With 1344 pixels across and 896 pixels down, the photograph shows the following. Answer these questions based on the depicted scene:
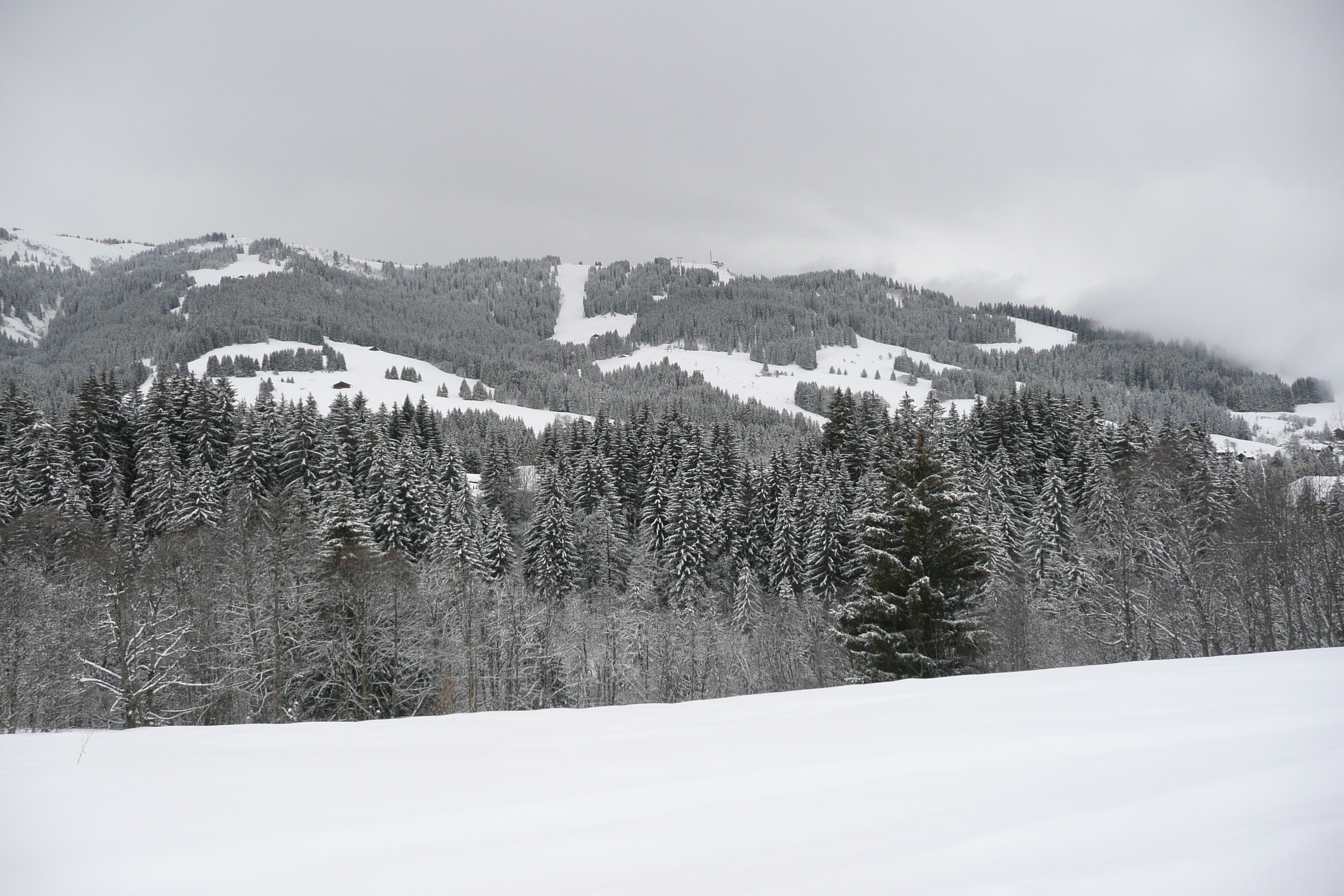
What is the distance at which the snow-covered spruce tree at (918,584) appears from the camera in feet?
65.3

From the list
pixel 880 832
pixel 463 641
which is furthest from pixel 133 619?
pixel 880 832

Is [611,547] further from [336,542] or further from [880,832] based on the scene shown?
[880,832]

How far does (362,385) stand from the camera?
15525 cm

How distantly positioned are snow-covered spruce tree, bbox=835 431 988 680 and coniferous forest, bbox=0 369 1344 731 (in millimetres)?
93

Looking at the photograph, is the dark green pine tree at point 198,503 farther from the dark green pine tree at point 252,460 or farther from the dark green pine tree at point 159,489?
the dark green pine tree at point 252,460

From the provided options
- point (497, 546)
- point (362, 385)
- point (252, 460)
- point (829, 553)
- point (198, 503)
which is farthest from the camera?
point (362, 385)

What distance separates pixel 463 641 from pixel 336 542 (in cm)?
927

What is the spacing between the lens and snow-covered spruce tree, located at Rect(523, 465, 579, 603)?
2197 inches

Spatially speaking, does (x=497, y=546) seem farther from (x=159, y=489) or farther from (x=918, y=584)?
(x=918, y=584)

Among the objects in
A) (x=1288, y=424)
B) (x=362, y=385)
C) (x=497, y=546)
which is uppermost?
(x=362, y=385)

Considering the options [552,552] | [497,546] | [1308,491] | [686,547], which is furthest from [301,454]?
[1308,491]

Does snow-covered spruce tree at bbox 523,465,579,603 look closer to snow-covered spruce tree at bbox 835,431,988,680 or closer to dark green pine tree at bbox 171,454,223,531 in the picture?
dark green pine tree at bbox 171,454,223,531

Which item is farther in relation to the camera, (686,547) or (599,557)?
(599,557)

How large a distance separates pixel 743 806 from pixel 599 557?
58.2m
